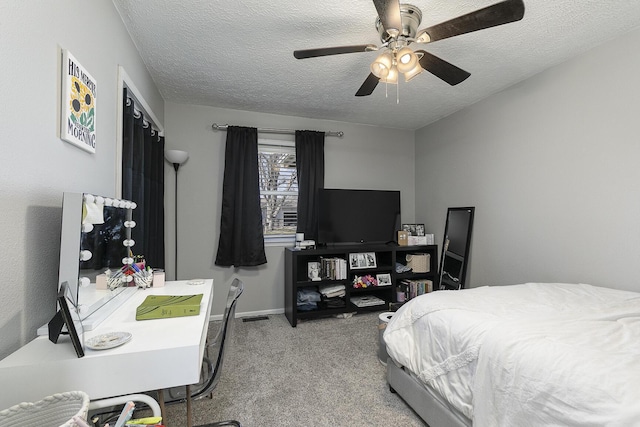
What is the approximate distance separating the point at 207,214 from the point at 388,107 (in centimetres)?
245

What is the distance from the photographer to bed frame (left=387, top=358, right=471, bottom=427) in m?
1.41

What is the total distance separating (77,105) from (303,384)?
2.11 m

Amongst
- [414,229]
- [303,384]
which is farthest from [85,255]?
[414,229]

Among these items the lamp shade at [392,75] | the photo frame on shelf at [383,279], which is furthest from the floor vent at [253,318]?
the lamp shade at [392,75]

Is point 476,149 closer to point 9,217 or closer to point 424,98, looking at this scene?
point 424,98

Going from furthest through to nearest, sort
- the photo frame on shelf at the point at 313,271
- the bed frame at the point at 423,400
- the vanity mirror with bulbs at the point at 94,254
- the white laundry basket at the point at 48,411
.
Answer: the photo frame on shelf at the point at 313,271 → the bed frame at the point at 423,400 → the vanity mirror with bulbs at the point at 94,254 → the white laundry basket at the point at 48,411

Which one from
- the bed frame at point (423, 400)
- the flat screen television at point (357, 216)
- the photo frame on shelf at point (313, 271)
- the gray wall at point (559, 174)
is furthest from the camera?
the flat screen television at point (357, 216)

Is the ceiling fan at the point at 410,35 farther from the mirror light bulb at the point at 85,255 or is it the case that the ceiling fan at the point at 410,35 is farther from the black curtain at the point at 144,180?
the mirror light bulb at the point at 85,255

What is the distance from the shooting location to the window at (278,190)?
363cm

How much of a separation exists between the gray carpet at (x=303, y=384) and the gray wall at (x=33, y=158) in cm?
85

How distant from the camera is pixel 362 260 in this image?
3500mm

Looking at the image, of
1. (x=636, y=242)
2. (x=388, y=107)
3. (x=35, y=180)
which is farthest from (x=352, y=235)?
(x=35, y=180)

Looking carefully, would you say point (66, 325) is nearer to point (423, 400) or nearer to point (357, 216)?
point (423, 400)

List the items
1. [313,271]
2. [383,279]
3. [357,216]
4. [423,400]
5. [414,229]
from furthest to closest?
1. [414,229]
2. [357,216]
3. [383,279]
4. [313,271]
5. [423,400]
